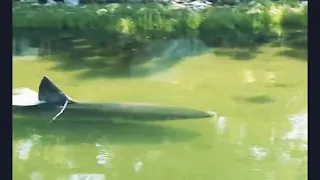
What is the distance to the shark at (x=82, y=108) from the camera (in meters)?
1.05

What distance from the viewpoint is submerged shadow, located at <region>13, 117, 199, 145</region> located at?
1.04m

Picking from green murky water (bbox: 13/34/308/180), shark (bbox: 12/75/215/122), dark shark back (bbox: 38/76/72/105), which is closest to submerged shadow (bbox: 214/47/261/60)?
green murky water (bbox: 13/34/308/180)

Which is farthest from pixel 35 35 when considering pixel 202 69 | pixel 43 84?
pixel 202 69

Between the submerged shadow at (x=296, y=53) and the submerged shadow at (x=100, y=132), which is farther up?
the submerged shadow at (x=296, y=53)

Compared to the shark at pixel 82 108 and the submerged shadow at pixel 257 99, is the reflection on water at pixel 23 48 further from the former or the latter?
the submerged shadow at pixel 257 99

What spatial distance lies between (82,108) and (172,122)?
0.68 ft

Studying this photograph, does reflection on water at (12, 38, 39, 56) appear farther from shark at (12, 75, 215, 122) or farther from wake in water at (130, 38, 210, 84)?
wake in water at (130, 38, 210, 84)

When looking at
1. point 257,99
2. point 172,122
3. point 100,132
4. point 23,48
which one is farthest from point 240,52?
point 23,48

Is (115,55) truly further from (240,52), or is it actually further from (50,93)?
(240,52)

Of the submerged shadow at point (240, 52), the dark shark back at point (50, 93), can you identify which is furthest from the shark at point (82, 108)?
the submerged shadow at point (240, 52)

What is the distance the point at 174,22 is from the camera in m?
1.08

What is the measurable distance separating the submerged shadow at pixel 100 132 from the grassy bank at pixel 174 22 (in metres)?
0.21

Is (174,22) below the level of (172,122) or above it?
above

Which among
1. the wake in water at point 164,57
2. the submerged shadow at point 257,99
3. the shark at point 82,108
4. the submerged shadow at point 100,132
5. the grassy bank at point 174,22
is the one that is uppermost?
the grassy bank at point 174,22
